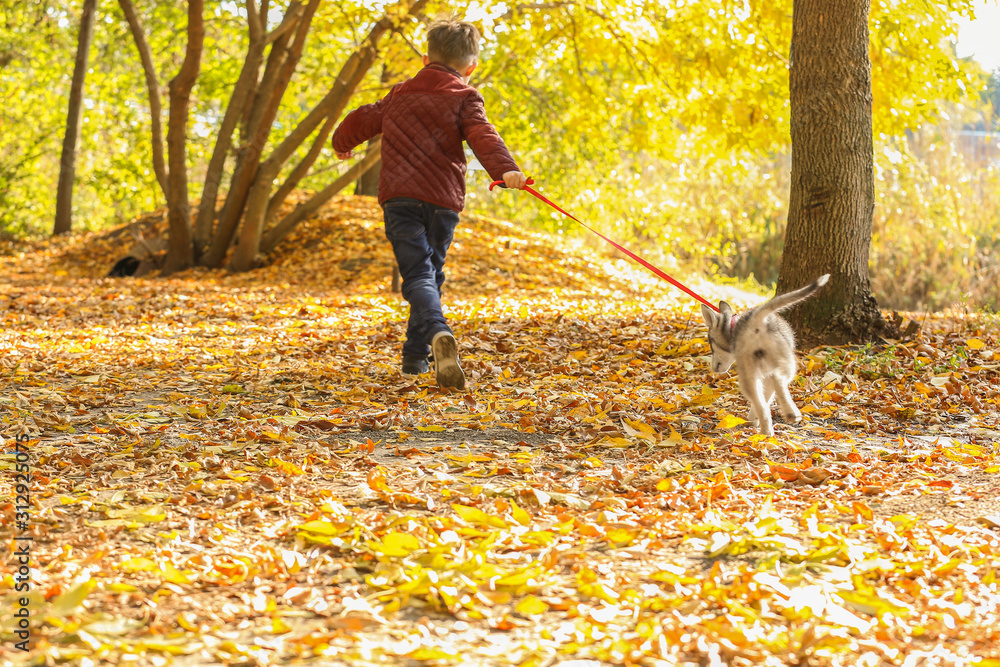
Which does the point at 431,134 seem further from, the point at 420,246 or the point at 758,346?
the point at 758,346

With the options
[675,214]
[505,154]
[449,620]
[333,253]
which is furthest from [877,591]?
[675,214]

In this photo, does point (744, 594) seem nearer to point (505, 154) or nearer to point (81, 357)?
point (505, 154)

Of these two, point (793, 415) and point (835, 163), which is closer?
point (793, 415)

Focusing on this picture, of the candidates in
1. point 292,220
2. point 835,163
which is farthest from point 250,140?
point 835,163

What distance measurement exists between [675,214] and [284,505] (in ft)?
39.7

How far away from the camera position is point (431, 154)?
Result: 15.7 ft

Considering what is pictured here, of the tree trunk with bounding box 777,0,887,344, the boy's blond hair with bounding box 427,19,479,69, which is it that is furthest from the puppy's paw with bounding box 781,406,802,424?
the boy's blond hair with bounding box 427,19,479,69

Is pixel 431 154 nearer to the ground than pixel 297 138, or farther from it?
nearer to the ground

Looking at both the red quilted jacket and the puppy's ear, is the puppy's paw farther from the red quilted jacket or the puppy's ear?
the red quilted jacket

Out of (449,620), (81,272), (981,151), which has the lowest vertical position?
(449,620)

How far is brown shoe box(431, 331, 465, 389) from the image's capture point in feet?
15.4

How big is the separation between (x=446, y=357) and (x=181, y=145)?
289 inches

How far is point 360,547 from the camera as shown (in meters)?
2.62

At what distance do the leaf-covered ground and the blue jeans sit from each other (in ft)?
1.41
